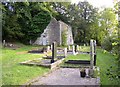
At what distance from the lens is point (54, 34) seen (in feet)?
54.0

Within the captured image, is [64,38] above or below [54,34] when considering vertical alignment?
below

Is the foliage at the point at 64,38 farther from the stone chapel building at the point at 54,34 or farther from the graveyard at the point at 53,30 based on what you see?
the stone chapel building at the point at 54,34

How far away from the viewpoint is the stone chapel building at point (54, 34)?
15.2 meters

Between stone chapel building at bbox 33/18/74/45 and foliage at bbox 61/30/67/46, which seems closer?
stone chapel building at bbox 33/18/74/45

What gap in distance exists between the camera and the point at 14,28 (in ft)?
43.5

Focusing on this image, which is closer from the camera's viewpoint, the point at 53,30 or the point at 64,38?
the point at 64,38

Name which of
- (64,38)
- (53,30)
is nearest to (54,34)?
(53,30)

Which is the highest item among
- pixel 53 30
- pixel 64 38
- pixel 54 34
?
pixel 53 30

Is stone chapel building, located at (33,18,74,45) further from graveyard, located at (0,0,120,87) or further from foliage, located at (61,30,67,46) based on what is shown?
foliage, located at (61,30,67,46)

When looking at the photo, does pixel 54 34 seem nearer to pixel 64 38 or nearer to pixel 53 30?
pixel 53 30

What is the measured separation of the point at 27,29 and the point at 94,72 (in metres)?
9.21

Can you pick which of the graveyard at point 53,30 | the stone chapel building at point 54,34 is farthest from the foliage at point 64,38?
the stone chapel building at point 54,34

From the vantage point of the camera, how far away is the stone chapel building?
15.2 metres

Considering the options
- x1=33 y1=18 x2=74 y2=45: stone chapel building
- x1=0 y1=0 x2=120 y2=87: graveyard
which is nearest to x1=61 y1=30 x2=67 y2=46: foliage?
x1=0 y1=0 x2=120 y2=87: graveyard
